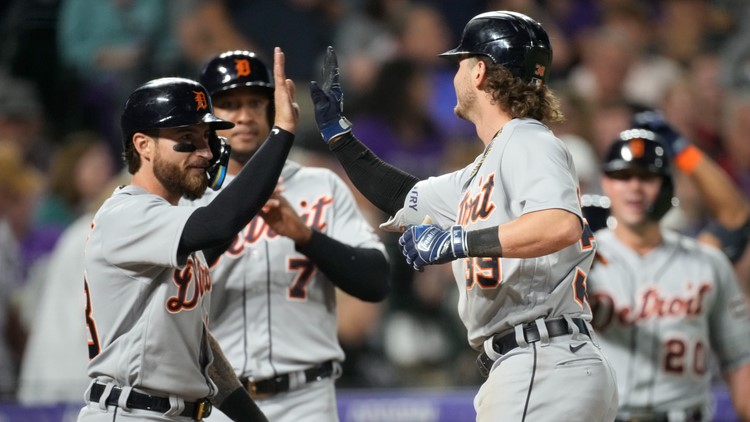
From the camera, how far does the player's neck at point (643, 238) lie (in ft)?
18.4

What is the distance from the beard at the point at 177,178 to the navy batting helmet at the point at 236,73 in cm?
92

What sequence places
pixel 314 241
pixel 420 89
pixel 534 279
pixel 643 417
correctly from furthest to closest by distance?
pixel 420 89 → pixel 643 417 → pixel 314 241 → pixel 534 279

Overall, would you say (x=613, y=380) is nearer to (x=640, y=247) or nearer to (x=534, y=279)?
(x=534, y=279)

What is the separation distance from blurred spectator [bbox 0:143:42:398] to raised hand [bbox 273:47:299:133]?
12.2ft

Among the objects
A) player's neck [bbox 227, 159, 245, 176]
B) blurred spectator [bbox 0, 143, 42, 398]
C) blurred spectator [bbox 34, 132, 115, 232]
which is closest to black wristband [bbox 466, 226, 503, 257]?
player's neck [bbox 227, 159, 245, 176]

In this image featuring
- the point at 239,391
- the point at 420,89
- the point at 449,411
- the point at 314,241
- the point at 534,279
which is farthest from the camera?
the point at 420,89

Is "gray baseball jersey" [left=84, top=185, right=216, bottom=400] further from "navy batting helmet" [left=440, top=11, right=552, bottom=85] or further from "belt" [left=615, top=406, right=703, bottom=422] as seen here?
"belt" [left=615, top=406, right=703, bottom=422]

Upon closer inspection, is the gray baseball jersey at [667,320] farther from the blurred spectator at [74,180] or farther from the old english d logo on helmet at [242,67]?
the blurred spectator at [74,180]

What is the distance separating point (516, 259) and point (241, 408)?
1134mm

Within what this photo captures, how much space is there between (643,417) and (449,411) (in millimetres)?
1216

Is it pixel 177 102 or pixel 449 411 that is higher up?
pixel 177 102

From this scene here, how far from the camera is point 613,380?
3.71 meters

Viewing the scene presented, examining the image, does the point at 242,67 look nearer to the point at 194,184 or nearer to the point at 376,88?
the point at 194,184

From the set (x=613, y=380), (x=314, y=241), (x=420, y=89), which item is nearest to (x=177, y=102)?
(x=314, y=241)
